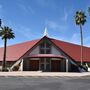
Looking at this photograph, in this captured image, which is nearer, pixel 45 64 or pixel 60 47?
pixel 45 64

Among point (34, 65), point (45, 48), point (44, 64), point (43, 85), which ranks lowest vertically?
point (43, 85)

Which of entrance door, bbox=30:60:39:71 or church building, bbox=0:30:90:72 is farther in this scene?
entrance door, bbox=30:60:39:71

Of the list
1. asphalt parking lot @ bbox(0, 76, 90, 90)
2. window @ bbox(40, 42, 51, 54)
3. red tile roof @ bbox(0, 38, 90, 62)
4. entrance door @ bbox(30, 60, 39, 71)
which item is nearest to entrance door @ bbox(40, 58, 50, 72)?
entrance door @ bbox(30, 60, 39, 71)

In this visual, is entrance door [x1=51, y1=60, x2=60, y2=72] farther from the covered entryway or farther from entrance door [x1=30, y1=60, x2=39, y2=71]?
entrance door [x1=30, y1=60, x2=39, y2=71]

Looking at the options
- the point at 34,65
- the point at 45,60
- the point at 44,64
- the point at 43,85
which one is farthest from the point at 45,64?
the point at 43,85

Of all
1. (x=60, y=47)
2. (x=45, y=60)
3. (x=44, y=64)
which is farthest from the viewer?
(x=60, y=47)

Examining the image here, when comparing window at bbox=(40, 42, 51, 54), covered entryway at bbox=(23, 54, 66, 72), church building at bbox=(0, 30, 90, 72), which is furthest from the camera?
window at bbox=(40, 42, 51, 54)

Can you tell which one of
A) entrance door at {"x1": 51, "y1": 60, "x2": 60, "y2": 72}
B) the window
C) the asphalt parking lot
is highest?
the window

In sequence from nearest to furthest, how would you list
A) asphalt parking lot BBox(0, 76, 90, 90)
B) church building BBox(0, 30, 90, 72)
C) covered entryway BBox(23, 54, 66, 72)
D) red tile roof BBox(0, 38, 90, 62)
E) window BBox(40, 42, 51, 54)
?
asphalt parking lot BBox(0, 76, 90, 90), church building BBox(0, 30, 90, 72), covered entryway BBox(23, 54, 66, 72), window BBox(40, 42, 51, 54), red tile roof BBox(0, 38, 90, 62)

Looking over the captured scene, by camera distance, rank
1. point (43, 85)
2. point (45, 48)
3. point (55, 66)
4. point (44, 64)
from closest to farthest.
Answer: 1. point (43, 85)
2. point (44, 64)
3. point (55, 66)
4. point (45, 48)

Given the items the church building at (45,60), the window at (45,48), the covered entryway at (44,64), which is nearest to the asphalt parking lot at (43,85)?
the church building at (45,60)

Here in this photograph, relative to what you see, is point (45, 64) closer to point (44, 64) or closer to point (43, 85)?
point (44, 64)

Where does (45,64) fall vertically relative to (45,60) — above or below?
below

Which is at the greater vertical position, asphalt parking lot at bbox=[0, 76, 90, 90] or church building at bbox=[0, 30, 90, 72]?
church building at bbox=[0, 30, 90, 72]
